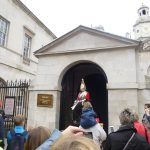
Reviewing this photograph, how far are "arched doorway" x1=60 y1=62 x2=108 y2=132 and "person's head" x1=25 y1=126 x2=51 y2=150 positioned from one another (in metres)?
7.82

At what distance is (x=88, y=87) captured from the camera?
462 inches

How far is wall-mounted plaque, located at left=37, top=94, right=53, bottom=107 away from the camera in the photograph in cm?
954

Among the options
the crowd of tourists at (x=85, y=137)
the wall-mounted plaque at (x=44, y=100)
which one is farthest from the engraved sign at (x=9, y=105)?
the crowd of tourists at (x=85, y=137)

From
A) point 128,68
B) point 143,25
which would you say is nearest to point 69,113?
point 128,68

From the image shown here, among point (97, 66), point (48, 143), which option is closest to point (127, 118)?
point (48, 143)

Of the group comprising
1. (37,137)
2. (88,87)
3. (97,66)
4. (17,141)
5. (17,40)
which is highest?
(17,40)

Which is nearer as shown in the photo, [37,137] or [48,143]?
[48,143]

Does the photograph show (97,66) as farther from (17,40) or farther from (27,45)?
(27,45)

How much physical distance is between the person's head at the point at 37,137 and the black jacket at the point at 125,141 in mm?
1481

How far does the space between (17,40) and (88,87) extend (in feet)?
33.0

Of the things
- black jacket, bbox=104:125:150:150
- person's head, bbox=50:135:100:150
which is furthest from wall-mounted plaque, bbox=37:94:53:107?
person's head, bbox=50:135:100:150

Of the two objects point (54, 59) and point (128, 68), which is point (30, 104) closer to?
point (54, 59)

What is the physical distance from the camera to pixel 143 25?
67250mm

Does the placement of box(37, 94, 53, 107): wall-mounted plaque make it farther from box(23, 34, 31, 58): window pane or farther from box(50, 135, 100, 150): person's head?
box(23, 34, 31, 58): window pane
